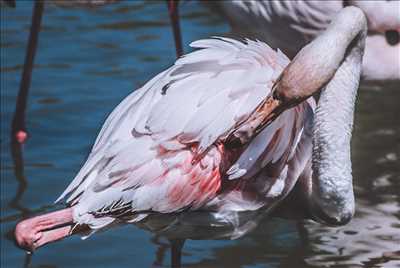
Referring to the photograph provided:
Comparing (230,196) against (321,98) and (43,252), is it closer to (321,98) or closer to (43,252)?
(321,98)

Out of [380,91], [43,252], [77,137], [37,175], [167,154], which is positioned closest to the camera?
[167,154]

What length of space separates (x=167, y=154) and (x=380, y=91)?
3167 mm

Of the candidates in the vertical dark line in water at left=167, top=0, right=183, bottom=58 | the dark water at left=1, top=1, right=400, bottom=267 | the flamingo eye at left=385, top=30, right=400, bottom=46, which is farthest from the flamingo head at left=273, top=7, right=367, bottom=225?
the vertical dark line in water at left=167, top=0, right=183, bottom=58

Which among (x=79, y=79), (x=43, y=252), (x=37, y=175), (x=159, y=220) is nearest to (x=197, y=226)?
(x=159, y=220)

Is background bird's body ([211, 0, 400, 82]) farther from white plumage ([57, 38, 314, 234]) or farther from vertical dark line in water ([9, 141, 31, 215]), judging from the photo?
white plumage ([57, 38, 314, 234])

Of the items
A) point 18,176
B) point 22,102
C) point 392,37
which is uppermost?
point 392,37

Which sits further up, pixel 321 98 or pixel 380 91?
pixel 321 98

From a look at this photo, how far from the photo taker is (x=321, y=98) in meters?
5.20

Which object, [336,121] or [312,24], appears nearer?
[336,121]

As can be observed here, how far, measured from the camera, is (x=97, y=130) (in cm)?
724

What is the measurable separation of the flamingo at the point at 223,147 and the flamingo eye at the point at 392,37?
170 centimetres

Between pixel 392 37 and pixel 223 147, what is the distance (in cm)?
228

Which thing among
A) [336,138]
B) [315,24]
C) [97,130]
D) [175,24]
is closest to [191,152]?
[336,138]

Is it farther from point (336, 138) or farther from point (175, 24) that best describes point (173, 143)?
point (175, 24)
